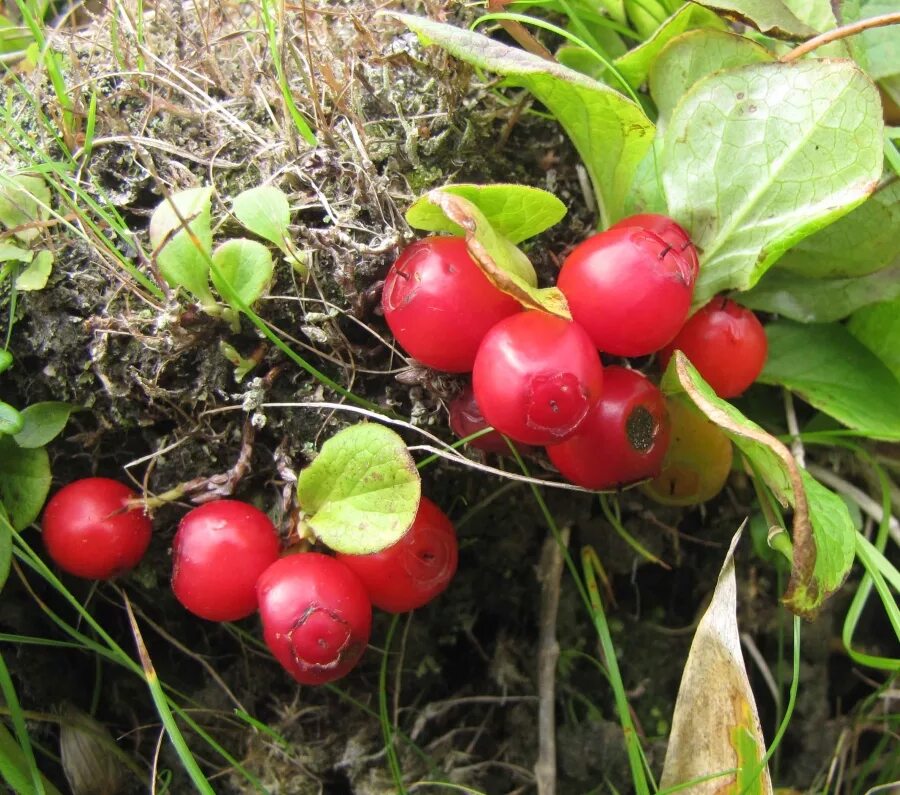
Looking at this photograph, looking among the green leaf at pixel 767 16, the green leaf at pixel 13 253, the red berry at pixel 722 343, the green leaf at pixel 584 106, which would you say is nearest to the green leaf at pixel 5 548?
the green leaf at pixel 13 253

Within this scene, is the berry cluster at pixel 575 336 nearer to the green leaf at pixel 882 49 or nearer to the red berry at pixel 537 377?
the red berry at pixel 537 377

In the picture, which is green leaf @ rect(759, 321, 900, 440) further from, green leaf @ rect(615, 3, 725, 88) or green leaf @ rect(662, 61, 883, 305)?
green leaf @ rect(615, 3, 725, 88)

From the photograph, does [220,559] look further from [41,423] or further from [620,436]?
[620,436]

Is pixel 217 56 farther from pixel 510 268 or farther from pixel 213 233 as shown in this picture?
pixel 510 268

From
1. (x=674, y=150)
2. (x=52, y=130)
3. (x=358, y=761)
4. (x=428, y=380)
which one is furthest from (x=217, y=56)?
(x=358, y=761)

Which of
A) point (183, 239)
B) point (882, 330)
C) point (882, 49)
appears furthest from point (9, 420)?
point (882, 49)

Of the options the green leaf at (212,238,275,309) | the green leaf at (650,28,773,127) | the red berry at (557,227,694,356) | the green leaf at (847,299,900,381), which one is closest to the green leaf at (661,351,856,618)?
the red berry at (557,227,694,356)
